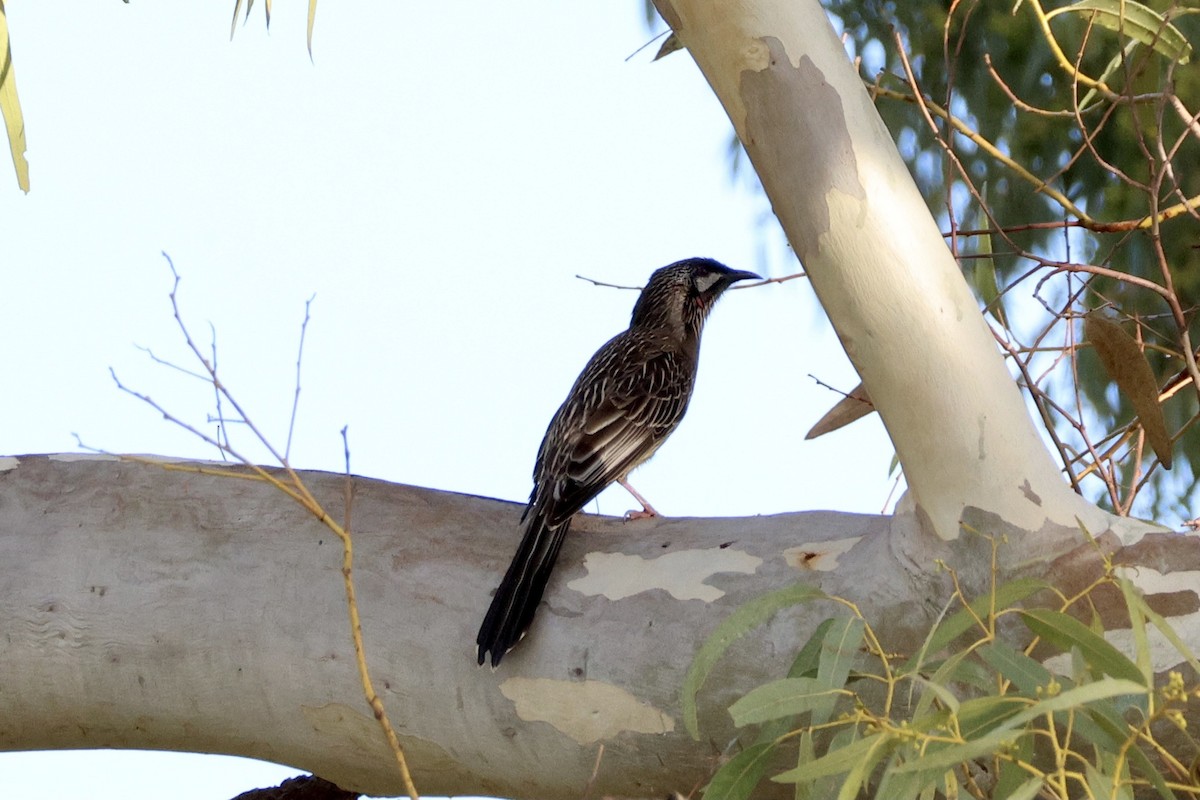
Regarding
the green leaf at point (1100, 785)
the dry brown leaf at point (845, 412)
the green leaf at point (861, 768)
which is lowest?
the green leaf at point (1100, 785)

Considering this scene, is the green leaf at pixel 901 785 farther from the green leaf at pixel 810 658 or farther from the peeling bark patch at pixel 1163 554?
the peeling bark patch at pixel 1163 554

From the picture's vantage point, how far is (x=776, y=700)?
4.29 ft

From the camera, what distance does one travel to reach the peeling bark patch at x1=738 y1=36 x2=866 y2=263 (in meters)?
1.43

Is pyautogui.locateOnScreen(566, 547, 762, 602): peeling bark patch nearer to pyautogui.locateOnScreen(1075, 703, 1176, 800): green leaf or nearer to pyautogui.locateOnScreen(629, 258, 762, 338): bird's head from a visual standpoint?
pyautogui.locateOnScreen(1075, 703, 1176, 800): green leaf

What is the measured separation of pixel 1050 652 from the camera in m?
1.50

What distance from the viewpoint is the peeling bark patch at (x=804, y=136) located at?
143cm

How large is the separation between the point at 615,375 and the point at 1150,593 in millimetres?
1485

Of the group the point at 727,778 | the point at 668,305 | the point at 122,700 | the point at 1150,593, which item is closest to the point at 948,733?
the point at 727,778

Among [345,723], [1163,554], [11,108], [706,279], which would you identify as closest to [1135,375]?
[1163,554]

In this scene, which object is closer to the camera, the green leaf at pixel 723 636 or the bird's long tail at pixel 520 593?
the green leaf at pixel 723 636

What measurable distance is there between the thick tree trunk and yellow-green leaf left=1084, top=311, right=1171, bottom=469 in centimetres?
40

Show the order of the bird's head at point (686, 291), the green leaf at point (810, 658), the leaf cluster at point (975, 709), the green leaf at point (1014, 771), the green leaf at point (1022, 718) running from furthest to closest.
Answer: the bird's head at point (686, 291) → the green leaf at point (810, 658) → the green leaf at point (1014, 771) → the leaf cluster at point (975, 709) → the green leaf at point (1022, 718)

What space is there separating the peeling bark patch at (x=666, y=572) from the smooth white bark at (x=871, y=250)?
13.7 inches

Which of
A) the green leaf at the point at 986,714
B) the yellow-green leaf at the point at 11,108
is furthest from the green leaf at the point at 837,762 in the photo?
the yellow-green leaf at the point at 11,108
